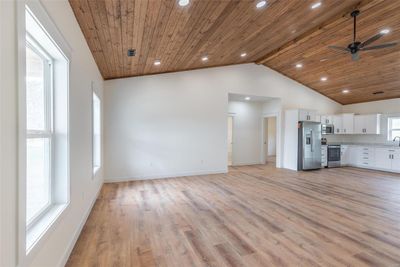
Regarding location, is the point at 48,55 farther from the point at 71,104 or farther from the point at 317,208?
the point at 317,208

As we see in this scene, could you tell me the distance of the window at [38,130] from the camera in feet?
5.90

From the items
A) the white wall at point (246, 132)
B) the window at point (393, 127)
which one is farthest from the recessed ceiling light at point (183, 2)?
the window at point (393, 127)

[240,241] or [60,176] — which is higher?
[60,176]

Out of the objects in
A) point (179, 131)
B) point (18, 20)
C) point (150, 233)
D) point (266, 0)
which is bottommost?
point (150, 233)

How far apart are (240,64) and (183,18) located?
456 centimetres

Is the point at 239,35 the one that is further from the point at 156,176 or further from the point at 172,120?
the point at 156,176

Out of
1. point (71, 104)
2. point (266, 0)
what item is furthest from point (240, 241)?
point (266, 0)

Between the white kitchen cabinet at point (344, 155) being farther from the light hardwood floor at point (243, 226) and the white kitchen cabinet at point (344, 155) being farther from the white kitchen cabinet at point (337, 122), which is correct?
the light hardwood floor at point (243, 226)

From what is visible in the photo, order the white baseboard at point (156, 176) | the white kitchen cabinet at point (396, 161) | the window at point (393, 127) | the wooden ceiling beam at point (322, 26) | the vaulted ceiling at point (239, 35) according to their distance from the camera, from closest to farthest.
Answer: the vaulted ceiling at point (239, 35), the wooden ceiling beam at point (322, 26), the white baseboard at point (156, 176), the white kitchen cabinet at point (396, 161), the window at point (393, 127)

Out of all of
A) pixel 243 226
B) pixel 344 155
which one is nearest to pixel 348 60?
pixel 344 155

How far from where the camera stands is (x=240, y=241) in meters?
2.71

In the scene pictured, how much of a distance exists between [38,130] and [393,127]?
1065cm

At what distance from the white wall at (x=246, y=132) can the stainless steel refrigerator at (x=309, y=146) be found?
6.16ft

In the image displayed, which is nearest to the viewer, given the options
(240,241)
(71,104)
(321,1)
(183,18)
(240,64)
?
(71,104)
